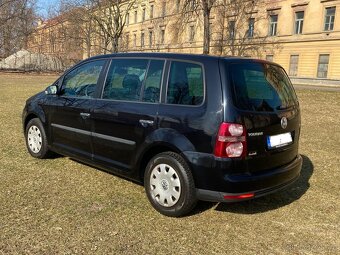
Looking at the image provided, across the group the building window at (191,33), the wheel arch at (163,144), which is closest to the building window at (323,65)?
the building window at (191,33)

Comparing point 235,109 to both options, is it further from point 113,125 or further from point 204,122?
point 113,125

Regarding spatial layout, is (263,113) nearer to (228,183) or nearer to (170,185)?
(228,183)

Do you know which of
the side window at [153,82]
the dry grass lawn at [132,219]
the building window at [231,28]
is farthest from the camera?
the building window at [231,28]

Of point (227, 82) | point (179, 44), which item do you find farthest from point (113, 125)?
point (179, 44)

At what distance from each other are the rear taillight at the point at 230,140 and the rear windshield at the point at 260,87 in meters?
0.24

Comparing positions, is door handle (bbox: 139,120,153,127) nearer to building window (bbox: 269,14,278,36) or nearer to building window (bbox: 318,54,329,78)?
building window (bbox: 318,54,329,78)

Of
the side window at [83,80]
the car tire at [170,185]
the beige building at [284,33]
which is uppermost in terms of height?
the beige building at [284,33]

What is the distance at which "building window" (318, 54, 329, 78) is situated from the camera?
38.5m

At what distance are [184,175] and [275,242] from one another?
3.65 feet

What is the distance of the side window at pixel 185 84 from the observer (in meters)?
3.71

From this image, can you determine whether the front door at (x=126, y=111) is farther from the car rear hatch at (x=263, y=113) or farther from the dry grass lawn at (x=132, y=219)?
the car rear hatch at (x=263, y=113)

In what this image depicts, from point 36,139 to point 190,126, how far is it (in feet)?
10.9

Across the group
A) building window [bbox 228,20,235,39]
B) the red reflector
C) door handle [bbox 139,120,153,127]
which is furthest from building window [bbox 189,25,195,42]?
the red reflector

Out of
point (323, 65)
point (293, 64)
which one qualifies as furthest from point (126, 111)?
point (293, 64)
